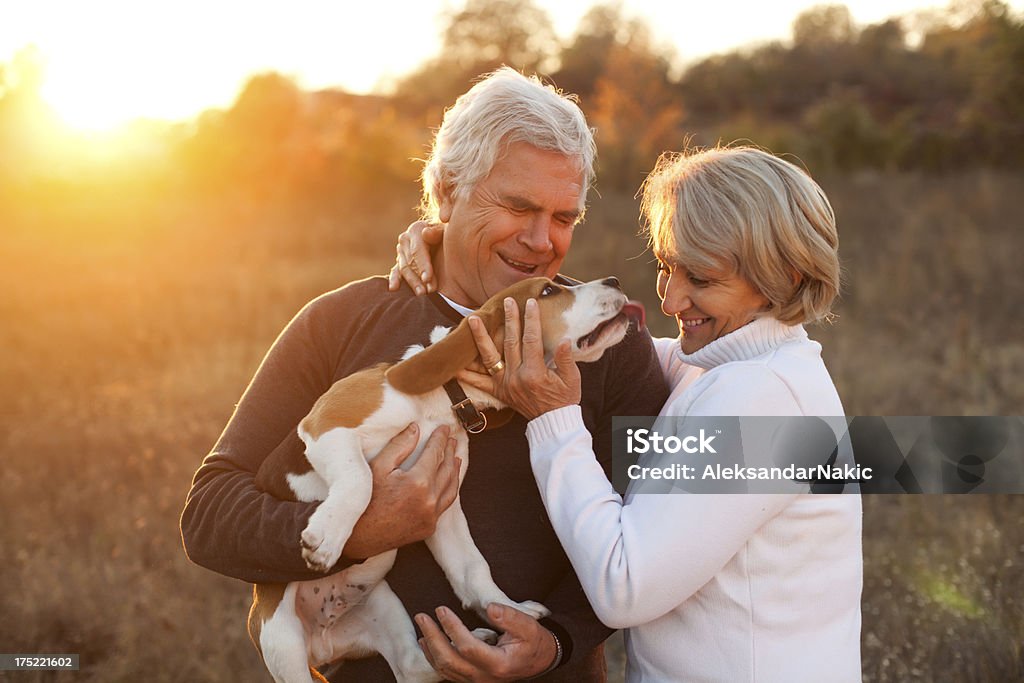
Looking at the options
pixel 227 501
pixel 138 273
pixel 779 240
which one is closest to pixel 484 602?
pixel 227 501

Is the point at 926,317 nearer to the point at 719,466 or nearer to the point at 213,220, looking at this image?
the point at 719,466

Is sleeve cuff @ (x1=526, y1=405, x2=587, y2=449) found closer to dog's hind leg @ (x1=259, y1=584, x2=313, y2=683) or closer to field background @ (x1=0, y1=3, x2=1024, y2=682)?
dog's hind leg @ (x1=259, y1=584, x2=313, y2=683)

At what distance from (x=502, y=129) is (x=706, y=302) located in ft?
3.10

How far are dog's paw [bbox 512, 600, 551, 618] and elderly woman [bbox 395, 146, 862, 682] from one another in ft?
0.96

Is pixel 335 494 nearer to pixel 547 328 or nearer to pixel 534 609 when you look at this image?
pixel 534 609

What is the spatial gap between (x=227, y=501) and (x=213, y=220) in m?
16.4

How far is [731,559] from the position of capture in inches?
94.0

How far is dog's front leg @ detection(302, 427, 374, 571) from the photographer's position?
8.81 feet

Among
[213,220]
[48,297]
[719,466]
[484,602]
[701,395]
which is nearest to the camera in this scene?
[719,466]

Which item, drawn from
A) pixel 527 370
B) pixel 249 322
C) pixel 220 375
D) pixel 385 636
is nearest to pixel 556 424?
pixel 527 370

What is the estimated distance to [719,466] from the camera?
7.59 ft

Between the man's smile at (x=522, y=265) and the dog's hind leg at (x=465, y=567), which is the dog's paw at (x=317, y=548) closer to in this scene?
the dog's hind leg at (x=465, y=567)

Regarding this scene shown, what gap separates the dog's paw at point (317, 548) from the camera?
8.79 feet

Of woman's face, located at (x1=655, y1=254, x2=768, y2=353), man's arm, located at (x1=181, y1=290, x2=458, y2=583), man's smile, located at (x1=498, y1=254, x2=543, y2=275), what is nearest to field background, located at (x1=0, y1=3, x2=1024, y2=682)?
man's smile, located at (x1=498, y1=254, x2=543, y2=275)
